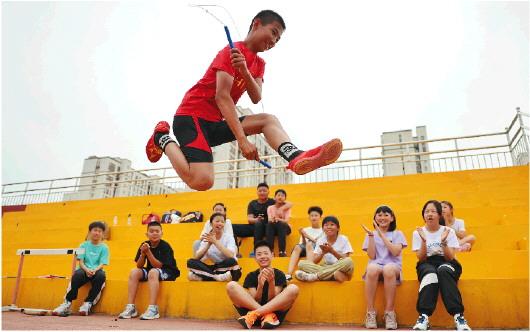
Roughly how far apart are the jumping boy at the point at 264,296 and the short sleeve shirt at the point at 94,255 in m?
2.15

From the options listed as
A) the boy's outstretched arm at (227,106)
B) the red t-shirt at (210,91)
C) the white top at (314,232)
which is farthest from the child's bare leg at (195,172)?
the white top at (314,232)

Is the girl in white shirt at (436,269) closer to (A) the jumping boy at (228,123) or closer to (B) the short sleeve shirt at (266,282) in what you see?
(B) the short sleeve shirt at (266,282)

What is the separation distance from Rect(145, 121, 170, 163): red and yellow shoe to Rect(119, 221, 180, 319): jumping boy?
1729mm

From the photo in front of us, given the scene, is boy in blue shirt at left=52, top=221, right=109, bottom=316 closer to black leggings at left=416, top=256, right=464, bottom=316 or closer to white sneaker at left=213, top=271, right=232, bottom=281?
white sneaker at left=213, top=271, right=232, bottom=281

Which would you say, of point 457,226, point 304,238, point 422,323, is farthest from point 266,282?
point 457,226

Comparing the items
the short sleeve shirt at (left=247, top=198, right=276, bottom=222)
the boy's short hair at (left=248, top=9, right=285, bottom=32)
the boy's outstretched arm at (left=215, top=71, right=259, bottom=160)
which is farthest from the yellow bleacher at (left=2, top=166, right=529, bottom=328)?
the boy's short hair at (left=248, top=9, right=285, bottom=32)

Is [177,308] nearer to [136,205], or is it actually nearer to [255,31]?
[255,31]

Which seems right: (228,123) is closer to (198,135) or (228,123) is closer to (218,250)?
(198,135)

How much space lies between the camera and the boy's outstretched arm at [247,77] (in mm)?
2814

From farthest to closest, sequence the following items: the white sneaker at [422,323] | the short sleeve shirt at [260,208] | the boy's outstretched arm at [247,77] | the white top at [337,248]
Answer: the short sleeve shirt at [260,208], the white top at [337,248], the white sneaker at [422,323], the boy's outstretched arm at [247,77]

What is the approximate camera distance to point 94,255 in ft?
17.6

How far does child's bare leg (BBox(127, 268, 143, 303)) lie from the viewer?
482cm

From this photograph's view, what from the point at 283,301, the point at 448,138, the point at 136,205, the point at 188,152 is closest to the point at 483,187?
the point at 448,138

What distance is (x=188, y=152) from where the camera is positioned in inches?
121
